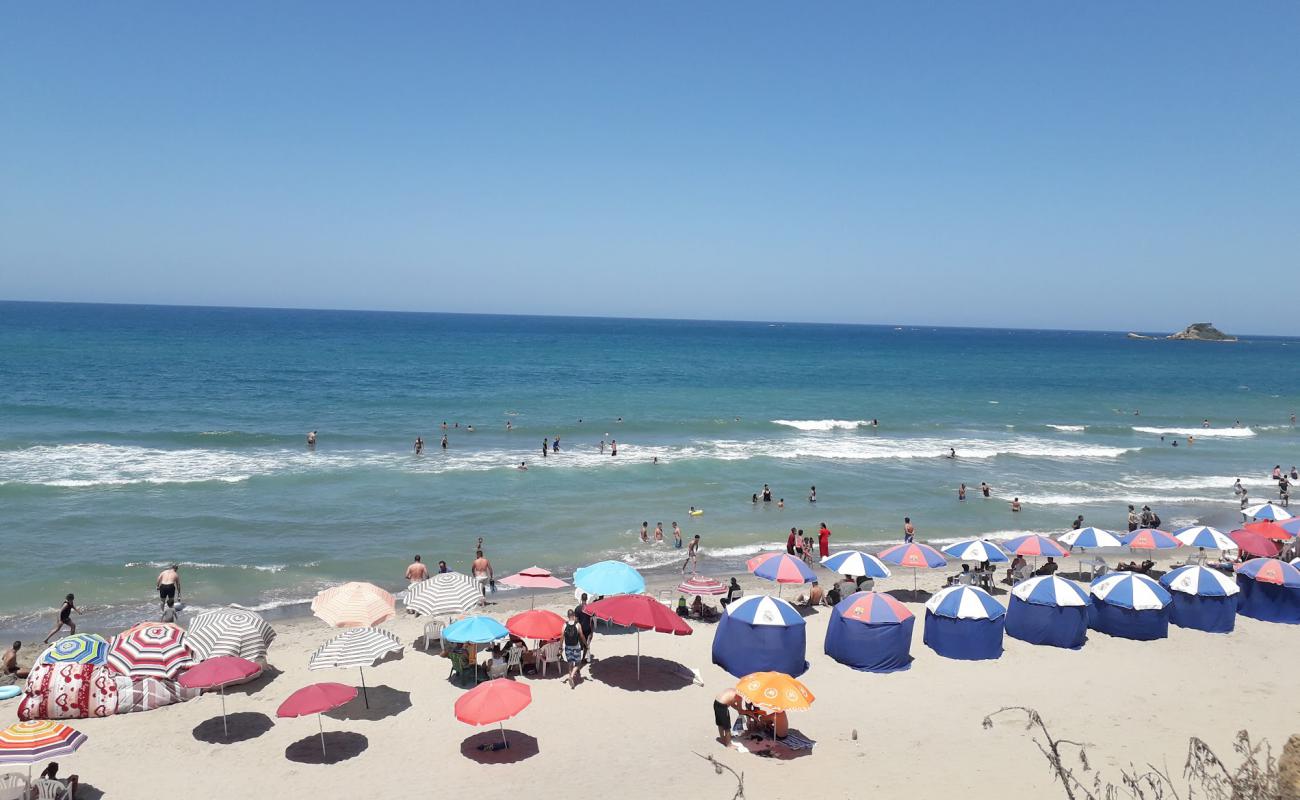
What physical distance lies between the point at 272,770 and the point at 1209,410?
229ft

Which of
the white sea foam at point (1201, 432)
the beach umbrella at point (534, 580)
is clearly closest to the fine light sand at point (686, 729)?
the beach umbrella at point (534, 580)

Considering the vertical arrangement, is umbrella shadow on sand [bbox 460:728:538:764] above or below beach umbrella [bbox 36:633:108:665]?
below

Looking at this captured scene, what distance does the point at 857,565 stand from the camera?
17.5 metres

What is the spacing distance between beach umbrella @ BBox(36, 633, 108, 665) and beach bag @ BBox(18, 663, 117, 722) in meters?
0.14

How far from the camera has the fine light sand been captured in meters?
10.8

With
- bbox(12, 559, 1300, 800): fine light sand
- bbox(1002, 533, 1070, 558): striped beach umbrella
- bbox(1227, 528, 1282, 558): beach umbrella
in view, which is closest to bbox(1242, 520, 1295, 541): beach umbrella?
bbox(1227, 528, 1282, 558): beach umbrella

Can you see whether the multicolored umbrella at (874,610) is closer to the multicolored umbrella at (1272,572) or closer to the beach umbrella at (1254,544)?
the multicolored umbrella at (1272,572)

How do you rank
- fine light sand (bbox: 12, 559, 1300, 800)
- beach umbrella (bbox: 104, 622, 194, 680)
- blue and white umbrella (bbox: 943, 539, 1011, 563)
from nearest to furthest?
fine light sand (bbox: 12, 559, 1300, 800)
beach umbrella (bbox: 104, 622, 194, 680)
blue and white umbrella (bbox: 943, 539, 1011, 563)

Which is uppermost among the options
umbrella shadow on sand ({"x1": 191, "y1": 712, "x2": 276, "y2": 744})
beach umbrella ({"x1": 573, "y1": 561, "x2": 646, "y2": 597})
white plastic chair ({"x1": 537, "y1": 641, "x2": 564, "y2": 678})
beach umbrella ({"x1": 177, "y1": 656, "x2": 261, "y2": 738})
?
beach umbrella ({"x1": 573, "y1": 561, "x2": 646, "y2": 597})

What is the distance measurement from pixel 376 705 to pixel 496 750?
274 centimetres

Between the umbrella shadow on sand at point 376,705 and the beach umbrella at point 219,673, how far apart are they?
152cm

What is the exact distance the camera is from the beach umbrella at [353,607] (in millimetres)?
14258

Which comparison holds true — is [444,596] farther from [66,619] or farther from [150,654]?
[66,619]

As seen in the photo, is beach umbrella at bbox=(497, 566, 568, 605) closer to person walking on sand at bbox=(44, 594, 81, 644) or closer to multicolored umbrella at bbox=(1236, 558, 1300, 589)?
person walking on sand at bbox=(44, 594, 81, 644)
